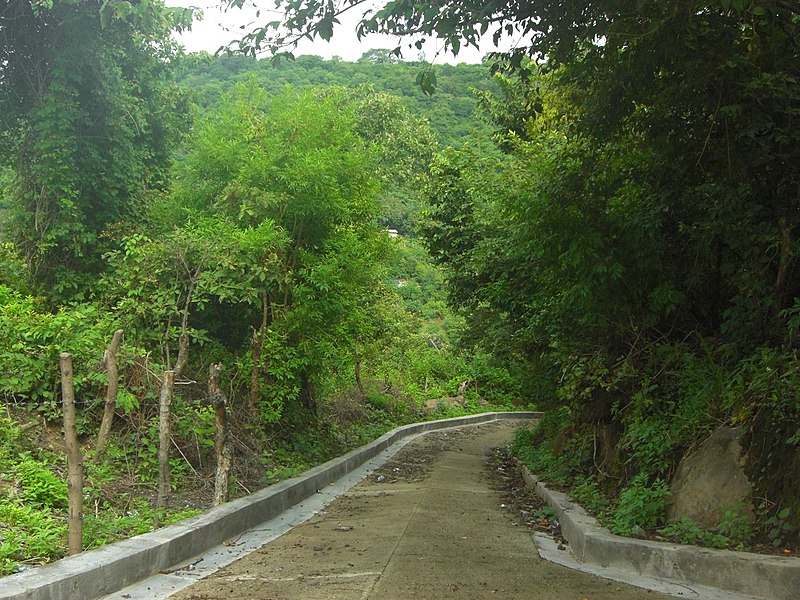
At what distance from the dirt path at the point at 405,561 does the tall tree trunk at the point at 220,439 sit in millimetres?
908

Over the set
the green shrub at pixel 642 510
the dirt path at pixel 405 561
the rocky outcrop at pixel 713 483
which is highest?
the rocky outcrop at pixel 713 483

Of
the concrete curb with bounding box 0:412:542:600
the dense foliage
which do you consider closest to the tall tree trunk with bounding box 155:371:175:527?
the concrete curb with bounding box 0:412:542:600

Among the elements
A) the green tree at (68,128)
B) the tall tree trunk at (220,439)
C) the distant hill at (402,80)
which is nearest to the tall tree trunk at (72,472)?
the tall tree trunk at (220,439)

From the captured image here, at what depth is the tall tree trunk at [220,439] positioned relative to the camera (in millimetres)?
8500

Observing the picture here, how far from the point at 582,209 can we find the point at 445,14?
3.38m

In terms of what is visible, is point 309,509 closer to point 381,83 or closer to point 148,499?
point 148,499

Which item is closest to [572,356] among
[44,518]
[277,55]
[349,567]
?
[349,567]

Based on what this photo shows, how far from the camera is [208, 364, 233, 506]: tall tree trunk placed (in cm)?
850

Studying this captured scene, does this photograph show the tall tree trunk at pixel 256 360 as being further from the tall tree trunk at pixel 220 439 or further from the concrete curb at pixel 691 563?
the concrete curb at pixel 691 563

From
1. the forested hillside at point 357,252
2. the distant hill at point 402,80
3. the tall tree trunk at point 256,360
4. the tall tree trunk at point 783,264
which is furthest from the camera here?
the distant hill at point 402,80

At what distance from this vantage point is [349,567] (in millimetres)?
6570

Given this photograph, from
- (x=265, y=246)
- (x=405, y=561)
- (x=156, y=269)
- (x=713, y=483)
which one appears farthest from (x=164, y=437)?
(x=713, y=483)

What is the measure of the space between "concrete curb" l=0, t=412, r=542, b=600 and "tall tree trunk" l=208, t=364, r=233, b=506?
0.65 feet

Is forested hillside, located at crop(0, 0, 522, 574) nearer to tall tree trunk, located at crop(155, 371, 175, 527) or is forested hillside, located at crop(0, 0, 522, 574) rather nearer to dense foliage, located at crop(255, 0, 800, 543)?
tall tree trunk, located at crop(155, 371, 175, 527)
